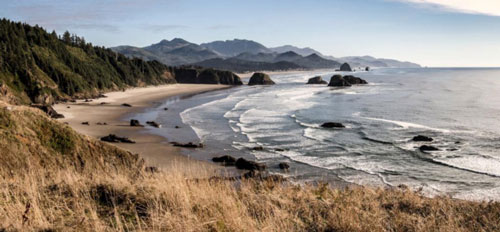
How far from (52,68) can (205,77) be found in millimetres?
80510

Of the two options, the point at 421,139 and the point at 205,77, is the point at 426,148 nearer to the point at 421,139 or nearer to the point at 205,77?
the point at 421,139

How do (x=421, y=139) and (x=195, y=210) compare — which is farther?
(x=421, y=139)

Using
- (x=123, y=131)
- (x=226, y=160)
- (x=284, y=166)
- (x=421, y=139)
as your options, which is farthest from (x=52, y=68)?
(x=421, y=139)

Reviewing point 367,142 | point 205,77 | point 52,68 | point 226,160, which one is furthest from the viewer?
point 205,77

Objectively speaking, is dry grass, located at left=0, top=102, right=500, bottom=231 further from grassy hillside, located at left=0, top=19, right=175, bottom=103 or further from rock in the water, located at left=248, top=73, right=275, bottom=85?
rock in the water, located at left=248, top=73, right=275, bottom=85

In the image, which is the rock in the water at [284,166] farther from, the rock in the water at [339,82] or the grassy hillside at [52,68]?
the rock in the water at [339,82]

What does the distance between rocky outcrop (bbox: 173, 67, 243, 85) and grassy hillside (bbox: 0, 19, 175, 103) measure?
2678 cm

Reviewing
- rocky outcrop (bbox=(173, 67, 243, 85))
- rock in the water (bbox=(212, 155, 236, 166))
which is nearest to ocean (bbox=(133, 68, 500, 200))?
rock in the water (bbox=(212, 155, 236, 166))

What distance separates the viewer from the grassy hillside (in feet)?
181

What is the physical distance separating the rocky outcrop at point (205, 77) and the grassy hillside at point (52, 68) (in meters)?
26.8

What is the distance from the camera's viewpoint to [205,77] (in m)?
146

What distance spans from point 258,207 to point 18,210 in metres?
3.99

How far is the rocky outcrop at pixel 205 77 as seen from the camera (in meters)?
144

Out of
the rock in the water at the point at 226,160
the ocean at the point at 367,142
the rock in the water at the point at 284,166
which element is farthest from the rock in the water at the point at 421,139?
the rock in the water at the point at 226,160
